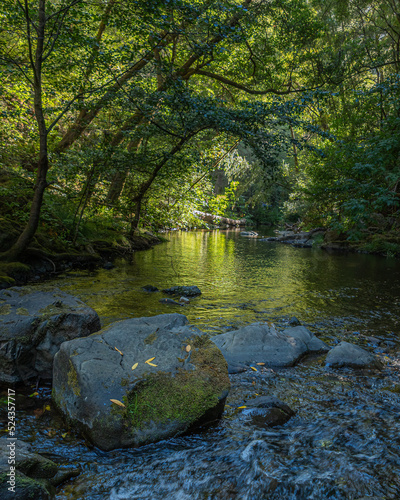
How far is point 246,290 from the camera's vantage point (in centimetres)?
849

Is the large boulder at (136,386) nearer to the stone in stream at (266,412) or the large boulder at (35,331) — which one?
the stone in stream at (266,412)

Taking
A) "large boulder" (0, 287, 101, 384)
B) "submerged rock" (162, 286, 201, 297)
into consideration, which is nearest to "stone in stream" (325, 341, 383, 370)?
"large boulder" (0, 287, 101, 384)

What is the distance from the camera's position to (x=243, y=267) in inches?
480

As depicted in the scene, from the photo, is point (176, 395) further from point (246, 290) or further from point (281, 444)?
point (246, 290)

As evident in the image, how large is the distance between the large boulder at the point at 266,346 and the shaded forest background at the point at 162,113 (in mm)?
5308

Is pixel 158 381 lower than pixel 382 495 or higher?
higher

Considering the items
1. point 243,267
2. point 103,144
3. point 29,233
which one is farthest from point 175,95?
point 243,267

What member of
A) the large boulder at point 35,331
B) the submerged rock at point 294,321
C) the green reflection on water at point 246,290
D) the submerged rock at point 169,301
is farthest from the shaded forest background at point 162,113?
Answer: the submerged rock at point 294,321

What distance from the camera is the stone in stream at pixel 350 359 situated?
413 cm

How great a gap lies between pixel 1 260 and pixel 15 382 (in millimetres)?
5359

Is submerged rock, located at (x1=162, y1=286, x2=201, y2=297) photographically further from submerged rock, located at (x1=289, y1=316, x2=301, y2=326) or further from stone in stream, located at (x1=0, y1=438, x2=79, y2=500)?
stone in stream, located at (x1=0, y1=438, x2=79, y2=500)

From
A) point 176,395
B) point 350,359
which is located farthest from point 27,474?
point 350,359

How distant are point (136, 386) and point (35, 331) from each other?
5.61ft

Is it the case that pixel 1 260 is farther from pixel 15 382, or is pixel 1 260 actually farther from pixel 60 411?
pixel 60 411
